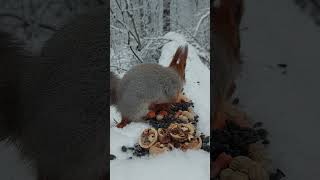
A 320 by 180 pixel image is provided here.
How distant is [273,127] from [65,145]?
35.7 inches

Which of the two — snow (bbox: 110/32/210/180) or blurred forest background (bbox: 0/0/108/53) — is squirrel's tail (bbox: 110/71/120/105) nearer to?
snow (bbox: 110/32/210/180)

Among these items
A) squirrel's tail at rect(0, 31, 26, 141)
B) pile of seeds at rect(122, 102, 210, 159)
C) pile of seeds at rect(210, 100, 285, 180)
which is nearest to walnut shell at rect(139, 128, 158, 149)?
pile of seeds at rect(122, 102, 210, 159)

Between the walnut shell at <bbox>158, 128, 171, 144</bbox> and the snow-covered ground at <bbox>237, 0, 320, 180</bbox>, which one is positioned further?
the walnut shell at <bbox>158, 128, 171, 144</bbox>

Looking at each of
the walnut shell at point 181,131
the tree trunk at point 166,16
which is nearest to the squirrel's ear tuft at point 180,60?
the tree trunk at point 166,16

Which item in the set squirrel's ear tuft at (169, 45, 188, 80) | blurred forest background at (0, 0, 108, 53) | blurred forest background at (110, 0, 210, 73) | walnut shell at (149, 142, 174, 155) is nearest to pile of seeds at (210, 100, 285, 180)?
walnut shell at (149, 142, 174, 155)

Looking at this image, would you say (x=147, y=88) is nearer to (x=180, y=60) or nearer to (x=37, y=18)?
(x=180, y=60)

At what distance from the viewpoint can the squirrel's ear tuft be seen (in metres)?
1.93

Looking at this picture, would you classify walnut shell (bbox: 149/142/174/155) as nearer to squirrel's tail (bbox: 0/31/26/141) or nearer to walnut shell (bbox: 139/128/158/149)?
walnut shell (bbox: 139/128/158/149)

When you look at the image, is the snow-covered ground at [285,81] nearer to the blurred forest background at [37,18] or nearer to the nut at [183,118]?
the nut at [183,118]

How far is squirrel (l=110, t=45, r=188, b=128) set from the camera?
1946mm

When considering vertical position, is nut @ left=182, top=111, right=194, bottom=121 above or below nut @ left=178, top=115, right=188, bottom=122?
above

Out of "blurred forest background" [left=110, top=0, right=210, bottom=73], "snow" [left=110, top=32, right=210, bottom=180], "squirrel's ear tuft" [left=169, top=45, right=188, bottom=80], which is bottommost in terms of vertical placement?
"snow" [left=110, top=32, right=210, bottom=180]

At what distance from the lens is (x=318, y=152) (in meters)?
1.91

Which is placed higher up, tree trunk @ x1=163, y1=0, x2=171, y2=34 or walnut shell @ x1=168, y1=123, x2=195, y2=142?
tree trunk @ x1=163, y1=0, x2=171, y2=34
